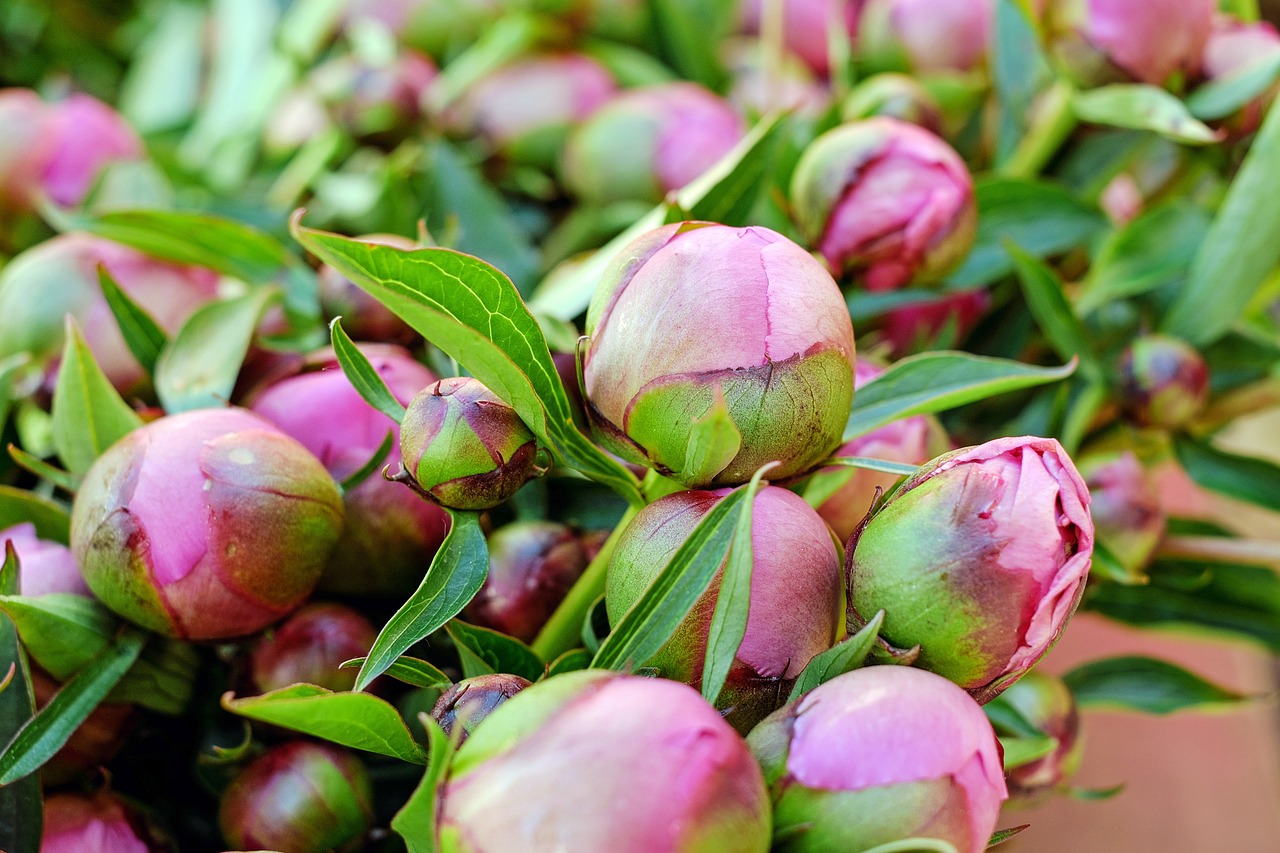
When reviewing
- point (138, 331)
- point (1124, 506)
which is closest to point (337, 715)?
point (138, 331)

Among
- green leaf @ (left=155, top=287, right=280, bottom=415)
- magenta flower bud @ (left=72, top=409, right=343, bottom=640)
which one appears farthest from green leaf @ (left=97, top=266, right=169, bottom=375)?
magenta flower bud @ (left=72, top=409, right=343, bottom=640)

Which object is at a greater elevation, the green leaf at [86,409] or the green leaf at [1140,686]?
the green leaf at [86,409]

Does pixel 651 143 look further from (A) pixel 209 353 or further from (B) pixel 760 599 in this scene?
(B) pixel 760 599

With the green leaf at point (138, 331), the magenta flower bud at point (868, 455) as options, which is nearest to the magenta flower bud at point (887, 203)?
the magenta flower bud at point (868, 455)

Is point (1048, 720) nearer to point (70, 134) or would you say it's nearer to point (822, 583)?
point (822, 583)

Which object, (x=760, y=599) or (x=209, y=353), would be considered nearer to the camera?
(x=760, y=599)

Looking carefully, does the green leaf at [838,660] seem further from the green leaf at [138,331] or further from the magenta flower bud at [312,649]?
the green leaf at [138,331]

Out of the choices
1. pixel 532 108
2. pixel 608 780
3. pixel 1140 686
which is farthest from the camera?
pixel 532 108
